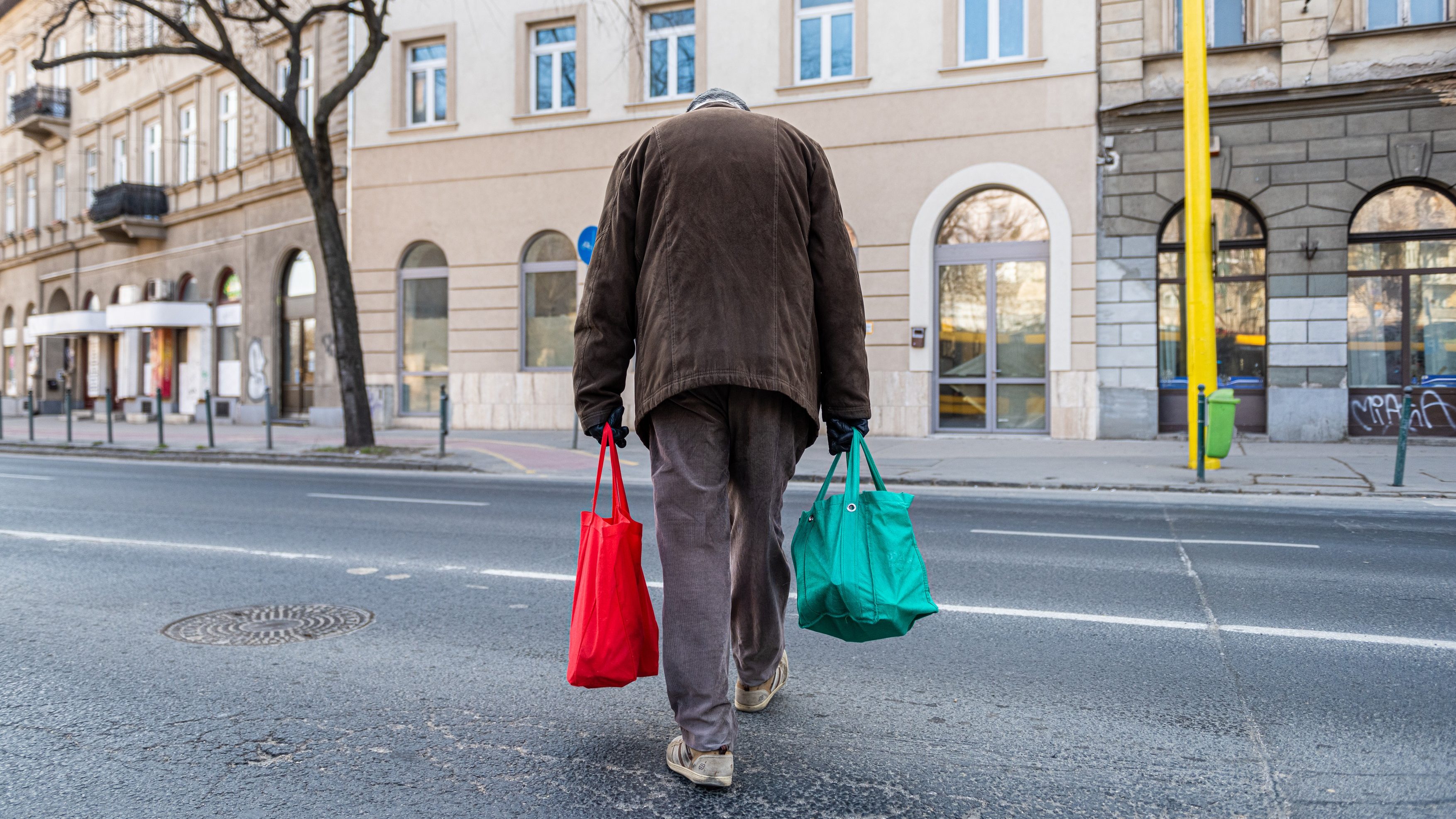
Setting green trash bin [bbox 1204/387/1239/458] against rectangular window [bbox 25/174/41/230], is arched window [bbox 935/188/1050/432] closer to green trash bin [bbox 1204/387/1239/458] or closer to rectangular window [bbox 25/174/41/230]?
green trash bin [bbox 1204/387/1239/458]

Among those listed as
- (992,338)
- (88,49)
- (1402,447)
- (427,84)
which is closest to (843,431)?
(1402,447)

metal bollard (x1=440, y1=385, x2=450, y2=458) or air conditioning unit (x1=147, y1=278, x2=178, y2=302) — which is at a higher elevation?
air conditioning unit (x1=147, y1=278, x2=178, y2=302)

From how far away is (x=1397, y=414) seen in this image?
14422 mm

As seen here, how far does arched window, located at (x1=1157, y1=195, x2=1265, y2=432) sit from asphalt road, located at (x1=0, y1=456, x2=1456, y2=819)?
8.97 m

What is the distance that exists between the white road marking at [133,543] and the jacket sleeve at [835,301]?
4501 mm

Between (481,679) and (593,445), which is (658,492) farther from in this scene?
(593,445)

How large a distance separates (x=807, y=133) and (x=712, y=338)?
1331 cm

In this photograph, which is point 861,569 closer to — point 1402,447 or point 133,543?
point 133,543

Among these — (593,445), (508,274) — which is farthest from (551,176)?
(593,445)

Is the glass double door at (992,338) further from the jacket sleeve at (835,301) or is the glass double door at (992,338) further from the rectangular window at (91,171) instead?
the rectangular window at (91,171)

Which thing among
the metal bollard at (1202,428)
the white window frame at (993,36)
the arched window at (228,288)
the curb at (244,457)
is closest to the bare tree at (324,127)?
the curb at (244,457)

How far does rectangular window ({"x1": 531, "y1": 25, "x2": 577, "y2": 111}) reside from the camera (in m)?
19.2

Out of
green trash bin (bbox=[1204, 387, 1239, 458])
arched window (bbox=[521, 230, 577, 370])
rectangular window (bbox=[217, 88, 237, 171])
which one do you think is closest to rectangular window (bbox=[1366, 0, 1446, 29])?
green trash bin (bbox=[1204, 387, 1239, 458])

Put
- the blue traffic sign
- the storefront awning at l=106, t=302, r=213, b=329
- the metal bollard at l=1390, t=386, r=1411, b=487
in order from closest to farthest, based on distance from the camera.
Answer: the metal bollard at l=1390, t=386, r=1411, b=487 → the blue traffic sign → the storefront awning at l=106, t=302, r=213, b=329
